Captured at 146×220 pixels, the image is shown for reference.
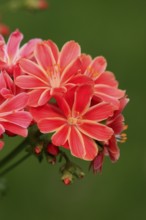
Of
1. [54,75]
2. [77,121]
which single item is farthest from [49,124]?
[54,75]

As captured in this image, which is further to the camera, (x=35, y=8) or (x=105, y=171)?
(x=105, y=171)

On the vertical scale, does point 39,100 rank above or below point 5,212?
above

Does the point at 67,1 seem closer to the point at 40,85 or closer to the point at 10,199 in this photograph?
the point at 10,199

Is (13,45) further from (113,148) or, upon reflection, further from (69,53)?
(113,148)

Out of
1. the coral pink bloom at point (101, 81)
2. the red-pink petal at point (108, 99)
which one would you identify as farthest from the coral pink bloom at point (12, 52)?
the red-pink petal at point (108, 99)

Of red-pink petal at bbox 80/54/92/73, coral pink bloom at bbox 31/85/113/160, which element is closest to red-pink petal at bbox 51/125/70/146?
coral pink bloom at bbox 31/85/113/160

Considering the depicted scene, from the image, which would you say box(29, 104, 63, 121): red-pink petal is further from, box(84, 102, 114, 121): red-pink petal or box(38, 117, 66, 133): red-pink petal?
box(84, 102, 114, 121): red-pink petal

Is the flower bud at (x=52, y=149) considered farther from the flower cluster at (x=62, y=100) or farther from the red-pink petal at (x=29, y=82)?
the red-pink petal at (x=29, y=82)

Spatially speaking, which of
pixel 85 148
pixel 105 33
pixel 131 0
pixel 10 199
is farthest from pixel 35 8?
pixel 131 0

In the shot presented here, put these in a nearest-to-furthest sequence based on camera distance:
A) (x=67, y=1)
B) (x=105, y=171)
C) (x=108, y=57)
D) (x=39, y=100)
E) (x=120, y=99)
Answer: (x=39, y=100) < (x=120, y=99) < (x=105, y=171) < (x=108, y=57) < (x=67, y=1)
